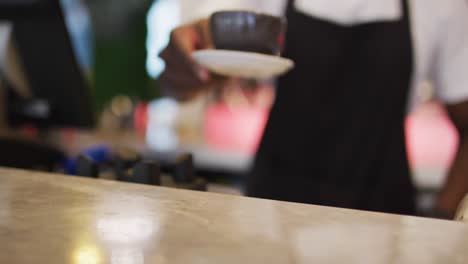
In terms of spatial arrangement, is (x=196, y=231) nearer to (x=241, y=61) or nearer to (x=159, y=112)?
(x=241, y=61)

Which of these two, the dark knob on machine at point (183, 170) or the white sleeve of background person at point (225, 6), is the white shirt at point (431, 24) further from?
the dark knob on machine at point (183, 170)

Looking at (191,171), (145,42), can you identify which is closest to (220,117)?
(145,42)

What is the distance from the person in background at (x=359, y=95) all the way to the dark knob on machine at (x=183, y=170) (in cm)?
57

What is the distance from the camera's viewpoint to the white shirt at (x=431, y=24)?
1088 millimetres

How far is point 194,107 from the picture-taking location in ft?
8.37

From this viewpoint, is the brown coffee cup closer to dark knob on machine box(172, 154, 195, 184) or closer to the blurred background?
dark knob on machine box(172, 154, 195, 184)

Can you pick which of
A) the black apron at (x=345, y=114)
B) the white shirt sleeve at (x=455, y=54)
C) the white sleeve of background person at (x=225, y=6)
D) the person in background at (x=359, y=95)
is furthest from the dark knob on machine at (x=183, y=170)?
the white shirt sleeve at (x=455, y=54)

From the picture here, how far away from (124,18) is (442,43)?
1.66 m

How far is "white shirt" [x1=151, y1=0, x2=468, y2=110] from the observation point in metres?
1.09

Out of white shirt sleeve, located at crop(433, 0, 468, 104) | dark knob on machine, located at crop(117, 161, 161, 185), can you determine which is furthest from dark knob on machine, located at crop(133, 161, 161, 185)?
white shirt sleeve, located at crop(433, 0, 468, 104)

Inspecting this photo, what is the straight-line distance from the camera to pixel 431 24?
1104mm

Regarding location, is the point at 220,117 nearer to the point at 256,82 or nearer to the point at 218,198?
the point at 256,82

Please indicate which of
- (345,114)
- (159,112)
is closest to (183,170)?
(345,114)

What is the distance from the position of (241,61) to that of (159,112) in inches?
81.0
